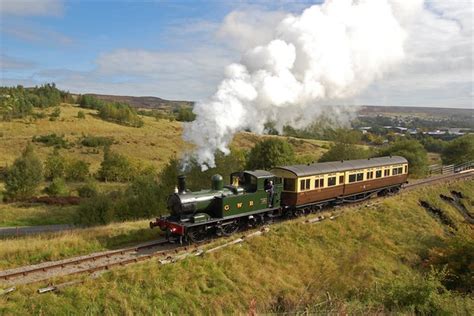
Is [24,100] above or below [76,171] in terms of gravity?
above

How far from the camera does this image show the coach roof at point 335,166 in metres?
21.0

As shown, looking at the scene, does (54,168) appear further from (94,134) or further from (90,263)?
(90,263)

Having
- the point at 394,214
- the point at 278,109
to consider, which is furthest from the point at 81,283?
the point at 394,214

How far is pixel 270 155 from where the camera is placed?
4300cm

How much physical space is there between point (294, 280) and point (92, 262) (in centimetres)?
766

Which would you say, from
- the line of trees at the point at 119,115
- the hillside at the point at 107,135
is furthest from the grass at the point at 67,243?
the line of trees at the point at 119,115

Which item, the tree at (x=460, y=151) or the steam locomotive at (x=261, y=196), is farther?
the tree at (x=460, y=151)

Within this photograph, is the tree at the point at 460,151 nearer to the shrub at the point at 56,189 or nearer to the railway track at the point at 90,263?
the railway track at the point at 90,263

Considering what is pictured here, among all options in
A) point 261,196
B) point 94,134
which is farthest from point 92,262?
point 94,134

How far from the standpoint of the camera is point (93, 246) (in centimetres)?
1616

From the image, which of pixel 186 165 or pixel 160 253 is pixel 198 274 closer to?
pixel 160 253

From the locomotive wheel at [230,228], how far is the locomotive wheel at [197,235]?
901 millimetres

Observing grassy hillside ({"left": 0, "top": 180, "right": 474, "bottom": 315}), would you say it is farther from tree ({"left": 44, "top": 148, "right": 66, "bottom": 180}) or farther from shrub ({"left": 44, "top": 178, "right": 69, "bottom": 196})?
tree ({"left": 44, "top": 148, "right": 66, "bottom": 180})

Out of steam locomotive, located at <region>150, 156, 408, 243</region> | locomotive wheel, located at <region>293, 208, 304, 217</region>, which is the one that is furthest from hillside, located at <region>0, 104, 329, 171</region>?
locomotive wheel, located at <region>293, 208, 304, 217</region>
